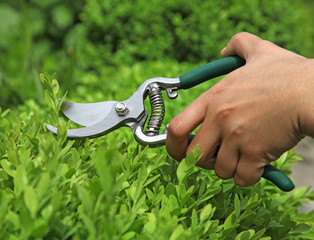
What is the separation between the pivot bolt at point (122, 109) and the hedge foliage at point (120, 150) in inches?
5.8

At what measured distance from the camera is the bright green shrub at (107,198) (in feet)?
3.71

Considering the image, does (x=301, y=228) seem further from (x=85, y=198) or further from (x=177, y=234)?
(x=85, y=198)

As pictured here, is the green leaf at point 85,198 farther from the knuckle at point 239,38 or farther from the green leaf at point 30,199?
the knuckle at point 239,38

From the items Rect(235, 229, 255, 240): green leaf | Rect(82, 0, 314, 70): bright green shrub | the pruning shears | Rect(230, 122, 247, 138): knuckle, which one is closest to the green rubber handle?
the pruning shears

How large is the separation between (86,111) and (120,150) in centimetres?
28

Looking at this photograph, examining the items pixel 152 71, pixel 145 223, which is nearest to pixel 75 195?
pixel 145 223

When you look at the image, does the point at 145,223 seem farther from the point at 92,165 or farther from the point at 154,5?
the point at 154,5

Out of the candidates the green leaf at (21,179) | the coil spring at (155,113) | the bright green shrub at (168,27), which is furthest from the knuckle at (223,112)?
the bright green shrub at (168,27)

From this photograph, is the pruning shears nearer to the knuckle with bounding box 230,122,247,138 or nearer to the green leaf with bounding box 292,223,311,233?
the knuckle with bounding box 230,122,247,138

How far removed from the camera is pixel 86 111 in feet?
6.11

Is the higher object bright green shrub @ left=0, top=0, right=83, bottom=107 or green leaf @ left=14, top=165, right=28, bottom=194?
bright green shrub @ left=0, top=0, right=83, bottom=107

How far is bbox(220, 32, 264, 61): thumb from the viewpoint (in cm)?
174

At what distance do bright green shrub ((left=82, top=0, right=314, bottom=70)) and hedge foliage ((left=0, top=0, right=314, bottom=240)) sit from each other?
0.04ft

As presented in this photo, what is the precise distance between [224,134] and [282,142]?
204 millimetres
